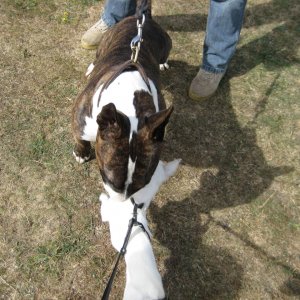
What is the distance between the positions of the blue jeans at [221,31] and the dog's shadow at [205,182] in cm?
37

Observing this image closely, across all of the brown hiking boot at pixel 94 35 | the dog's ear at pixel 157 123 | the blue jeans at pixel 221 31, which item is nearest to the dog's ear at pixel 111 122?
the dog's ear at pixel 157 123

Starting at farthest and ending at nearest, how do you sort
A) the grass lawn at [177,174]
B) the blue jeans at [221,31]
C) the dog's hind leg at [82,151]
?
1. the blue jeans at [221,31]
2. the dog's hind leg at [82,151]
3. the grass lawn at [177,174]

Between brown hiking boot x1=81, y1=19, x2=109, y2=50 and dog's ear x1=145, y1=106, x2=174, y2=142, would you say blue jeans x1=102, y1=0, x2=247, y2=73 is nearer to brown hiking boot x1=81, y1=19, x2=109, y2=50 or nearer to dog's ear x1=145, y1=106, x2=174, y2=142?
brown hiking boot x1=81, y1=19, x2=109, y2=50

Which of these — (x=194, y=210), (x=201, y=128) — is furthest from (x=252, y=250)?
(x=201, y=128)

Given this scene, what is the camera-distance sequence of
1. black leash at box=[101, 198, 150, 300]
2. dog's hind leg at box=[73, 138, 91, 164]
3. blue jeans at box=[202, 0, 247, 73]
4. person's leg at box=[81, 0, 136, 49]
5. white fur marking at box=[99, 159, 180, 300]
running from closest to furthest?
white fur marking at box=[99, 159, 180, 300] < black leash at box=[101, 198, 150, 300] < dog's hind leg at box=[73, 138, 91, 164] < blue jeans at box=[202, 0, 247, 73] < person's leg at box=[81, 0, 136, 49]

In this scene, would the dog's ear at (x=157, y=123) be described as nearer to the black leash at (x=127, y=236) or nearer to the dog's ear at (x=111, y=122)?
the dog's ear at (x=111, y=122)

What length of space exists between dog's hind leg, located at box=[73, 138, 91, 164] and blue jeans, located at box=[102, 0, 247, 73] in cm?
170

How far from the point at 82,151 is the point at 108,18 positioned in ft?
5.86

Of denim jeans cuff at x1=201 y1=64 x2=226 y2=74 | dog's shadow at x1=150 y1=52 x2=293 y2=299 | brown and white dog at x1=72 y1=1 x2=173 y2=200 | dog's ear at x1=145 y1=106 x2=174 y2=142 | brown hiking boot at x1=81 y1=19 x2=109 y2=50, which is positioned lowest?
dog's shadow at x1=150 y1=52 x2=293 y2=299

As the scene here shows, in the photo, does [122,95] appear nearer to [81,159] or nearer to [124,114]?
[124,114]

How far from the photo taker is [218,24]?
392cm

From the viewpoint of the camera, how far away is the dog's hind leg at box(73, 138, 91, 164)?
11.0ft

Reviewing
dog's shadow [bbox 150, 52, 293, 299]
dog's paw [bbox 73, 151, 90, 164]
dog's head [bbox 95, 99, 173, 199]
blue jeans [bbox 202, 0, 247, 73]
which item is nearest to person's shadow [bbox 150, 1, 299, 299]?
dog's shadow [bbox 150, 52, 293, 299]

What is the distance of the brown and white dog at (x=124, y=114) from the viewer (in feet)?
7.38
